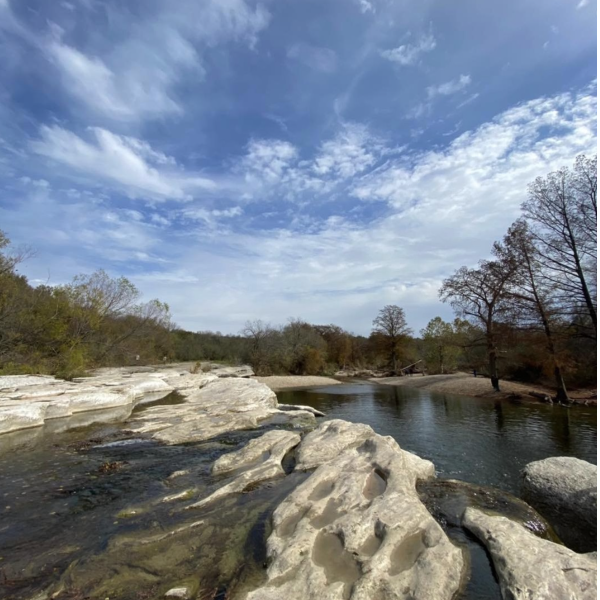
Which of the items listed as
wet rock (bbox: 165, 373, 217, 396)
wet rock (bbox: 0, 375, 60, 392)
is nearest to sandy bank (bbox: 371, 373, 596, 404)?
wet rock (bbox: 165, 373, 217, 396)

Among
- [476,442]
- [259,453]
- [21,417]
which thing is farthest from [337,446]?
[21,417]

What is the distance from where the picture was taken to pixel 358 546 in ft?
16.9

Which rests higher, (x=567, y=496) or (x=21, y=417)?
(x=567, y=496)

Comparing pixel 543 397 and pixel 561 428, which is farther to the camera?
pixel 543 397

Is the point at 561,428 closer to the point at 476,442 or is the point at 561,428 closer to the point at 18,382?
the point at 476,442

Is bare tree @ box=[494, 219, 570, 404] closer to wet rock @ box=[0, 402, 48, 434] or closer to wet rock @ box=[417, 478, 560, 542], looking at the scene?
wet rock @ box=[417, 478, 560, 542]

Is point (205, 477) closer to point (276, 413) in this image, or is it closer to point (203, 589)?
point (203, 589)

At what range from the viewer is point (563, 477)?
26.5ft

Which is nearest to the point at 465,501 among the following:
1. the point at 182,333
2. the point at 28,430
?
the point at 28,430

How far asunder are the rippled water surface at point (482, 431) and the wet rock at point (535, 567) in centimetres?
518

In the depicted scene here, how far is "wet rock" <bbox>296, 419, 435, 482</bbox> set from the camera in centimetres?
888

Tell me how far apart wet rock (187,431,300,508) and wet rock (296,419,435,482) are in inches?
22.8

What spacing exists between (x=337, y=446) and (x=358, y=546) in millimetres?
5111

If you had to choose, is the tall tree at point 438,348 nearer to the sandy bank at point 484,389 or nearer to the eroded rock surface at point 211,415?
the sandy bank at point 484,389
